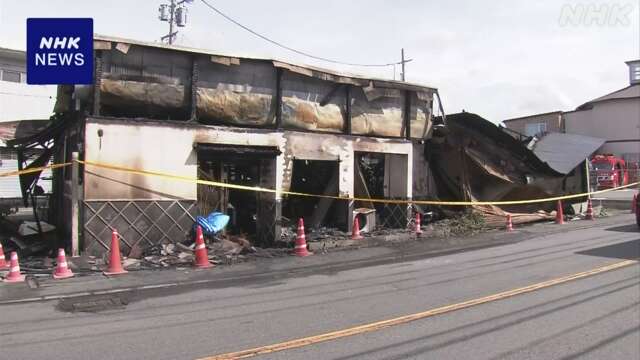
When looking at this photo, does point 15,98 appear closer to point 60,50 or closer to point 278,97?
point 60,50

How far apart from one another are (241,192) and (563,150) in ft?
41.9

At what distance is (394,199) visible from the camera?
57.9ft

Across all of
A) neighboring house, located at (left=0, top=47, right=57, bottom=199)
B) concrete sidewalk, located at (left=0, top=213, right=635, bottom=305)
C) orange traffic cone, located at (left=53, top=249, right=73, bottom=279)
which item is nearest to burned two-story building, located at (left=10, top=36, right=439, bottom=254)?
orange traffic cone, located at (left=53, top=249, right=73, bottom=279)

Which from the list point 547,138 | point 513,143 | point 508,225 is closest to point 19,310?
point 508,225

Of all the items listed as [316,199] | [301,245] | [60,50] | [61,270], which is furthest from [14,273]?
[316,199]

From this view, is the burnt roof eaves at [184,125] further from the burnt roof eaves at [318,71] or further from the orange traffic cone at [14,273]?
the orange traffic cone at [14,273]

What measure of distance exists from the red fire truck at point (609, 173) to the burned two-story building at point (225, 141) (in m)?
22.2

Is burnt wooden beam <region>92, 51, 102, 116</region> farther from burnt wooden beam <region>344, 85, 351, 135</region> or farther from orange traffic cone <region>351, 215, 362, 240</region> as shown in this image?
orange traffic cone <region>351, 215, 362, 240</region>

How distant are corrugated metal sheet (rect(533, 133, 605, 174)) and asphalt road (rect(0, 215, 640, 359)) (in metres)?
10.2

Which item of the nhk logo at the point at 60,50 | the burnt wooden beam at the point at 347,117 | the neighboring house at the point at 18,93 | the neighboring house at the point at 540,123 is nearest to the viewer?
the nhk logo at the point at 60,50

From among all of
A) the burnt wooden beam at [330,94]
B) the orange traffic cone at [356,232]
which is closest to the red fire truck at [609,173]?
the burnt wooden beam at [330,94]

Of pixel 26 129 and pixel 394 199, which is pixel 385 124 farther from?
pixel 26 129

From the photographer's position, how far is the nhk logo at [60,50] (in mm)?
11758

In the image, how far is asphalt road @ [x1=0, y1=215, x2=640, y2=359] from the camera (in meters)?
5.77
